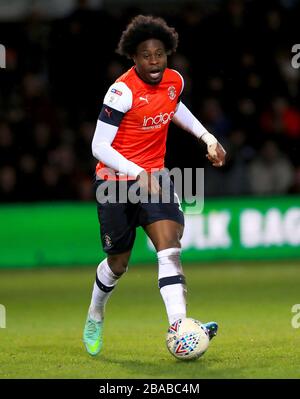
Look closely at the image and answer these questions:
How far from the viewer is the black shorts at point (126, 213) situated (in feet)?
23.6

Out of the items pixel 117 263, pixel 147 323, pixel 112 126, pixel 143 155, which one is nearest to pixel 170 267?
pixel 117 263

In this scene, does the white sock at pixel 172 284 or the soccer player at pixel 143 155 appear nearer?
the white sock at pixel 172 284

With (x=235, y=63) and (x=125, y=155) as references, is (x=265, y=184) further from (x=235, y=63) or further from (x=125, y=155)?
(x=125, y=155)

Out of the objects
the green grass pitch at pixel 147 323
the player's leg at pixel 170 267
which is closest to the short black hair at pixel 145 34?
the player's leg at pixel 170 267

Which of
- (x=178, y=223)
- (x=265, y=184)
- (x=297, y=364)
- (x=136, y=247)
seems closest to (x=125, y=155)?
(x=178, y=223)

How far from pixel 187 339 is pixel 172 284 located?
44 centimetres

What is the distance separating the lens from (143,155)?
736 cm

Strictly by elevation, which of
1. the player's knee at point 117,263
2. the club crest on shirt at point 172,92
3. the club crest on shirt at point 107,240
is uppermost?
the club crest on shirt at point 172,92

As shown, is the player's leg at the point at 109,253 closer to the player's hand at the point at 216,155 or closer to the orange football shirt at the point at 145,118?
the orange football shirt at the point at 145,118

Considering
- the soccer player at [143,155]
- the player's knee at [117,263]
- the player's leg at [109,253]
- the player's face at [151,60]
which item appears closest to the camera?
the soccer player at [143,155]

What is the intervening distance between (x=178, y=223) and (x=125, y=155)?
2.13ft

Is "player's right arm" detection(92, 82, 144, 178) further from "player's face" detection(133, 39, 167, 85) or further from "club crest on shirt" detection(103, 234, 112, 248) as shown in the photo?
"club crest on shirt" detection(103, 234, 112, 248)

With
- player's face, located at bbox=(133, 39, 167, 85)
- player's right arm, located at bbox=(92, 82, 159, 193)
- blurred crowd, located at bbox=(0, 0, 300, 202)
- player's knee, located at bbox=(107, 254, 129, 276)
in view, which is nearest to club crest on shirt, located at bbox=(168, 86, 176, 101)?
player's face, located at bbox=(133, 39, 167, 85)
